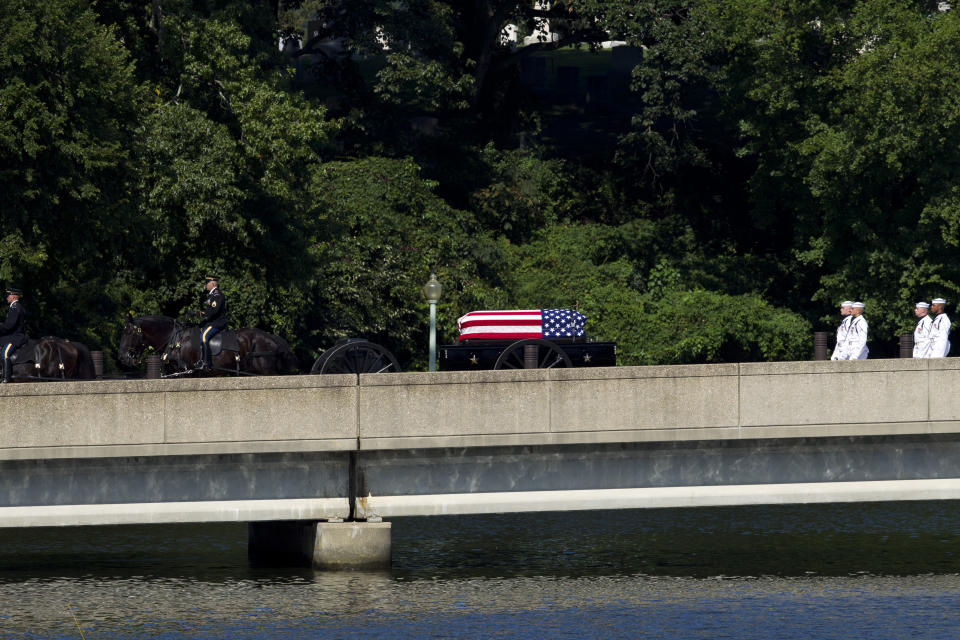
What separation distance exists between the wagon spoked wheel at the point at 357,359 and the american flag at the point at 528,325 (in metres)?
2.36

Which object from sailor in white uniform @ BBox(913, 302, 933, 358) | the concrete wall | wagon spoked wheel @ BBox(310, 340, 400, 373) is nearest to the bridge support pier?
the concrete wall

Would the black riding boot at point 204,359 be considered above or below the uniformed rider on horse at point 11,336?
below

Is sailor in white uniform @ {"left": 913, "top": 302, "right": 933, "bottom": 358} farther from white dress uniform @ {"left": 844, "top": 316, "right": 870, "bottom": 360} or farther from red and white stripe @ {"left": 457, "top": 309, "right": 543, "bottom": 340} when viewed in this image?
red and white stripe @ {"left": 457, "top": 309, "right": 543, "bottom": 340}

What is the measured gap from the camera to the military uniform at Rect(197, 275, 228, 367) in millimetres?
24016

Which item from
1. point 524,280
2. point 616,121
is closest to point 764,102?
point 524,280

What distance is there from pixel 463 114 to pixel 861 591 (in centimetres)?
3312

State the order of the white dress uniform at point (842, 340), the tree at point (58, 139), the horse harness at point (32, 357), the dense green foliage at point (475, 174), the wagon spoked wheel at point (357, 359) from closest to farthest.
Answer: the white dress uniform at point (842, 340) → the wagon spoked wheel at point (357, 359) → the horse harness at point (32, 357) → the tree at point (58, 139) → the dense green foliage at point (475, 174)

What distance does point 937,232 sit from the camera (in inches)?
1623

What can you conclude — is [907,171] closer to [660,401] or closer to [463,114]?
[463,114]

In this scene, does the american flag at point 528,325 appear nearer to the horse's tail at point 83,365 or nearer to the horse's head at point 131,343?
the horse's head at point 131,343

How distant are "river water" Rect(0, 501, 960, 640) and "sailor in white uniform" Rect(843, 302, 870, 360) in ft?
10.4

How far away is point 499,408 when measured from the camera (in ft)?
61.3

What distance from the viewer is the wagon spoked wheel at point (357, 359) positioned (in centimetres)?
2286

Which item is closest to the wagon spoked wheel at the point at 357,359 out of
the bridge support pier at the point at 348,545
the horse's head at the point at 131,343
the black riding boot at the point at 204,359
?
the black riding boot at the point at 204,359
